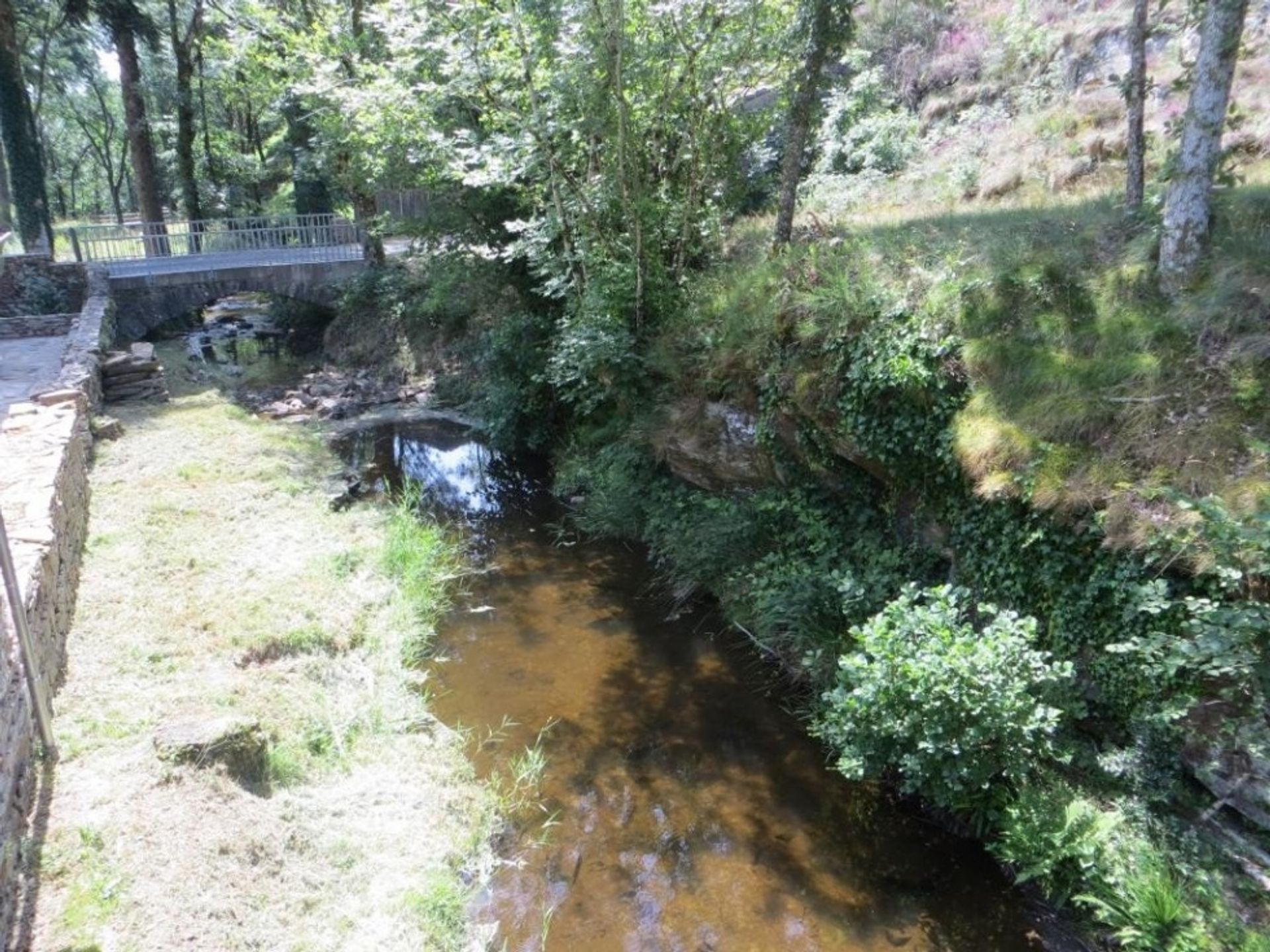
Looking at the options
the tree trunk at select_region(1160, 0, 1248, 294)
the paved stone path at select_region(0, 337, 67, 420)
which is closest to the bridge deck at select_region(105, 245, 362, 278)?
the paved stone path at select_region(0, 337, 67, 420)

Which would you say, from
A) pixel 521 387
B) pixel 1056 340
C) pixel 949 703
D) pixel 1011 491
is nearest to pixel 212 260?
pixel 521 387

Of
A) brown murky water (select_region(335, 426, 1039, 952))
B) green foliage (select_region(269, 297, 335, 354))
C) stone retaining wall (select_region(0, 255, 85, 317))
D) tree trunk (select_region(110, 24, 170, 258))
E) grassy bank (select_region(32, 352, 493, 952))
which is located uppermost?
tree trunk (select_region(110, 24, 170, 258))

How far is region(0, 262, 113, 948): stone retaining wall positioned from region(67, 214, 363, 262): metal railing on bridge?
6858 millimetres

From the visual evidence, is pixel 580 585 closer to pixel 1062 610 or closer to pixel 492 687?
pixel 492 687

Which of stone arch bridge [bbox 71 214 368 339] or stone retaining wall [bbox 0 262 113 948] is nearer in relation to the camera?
stone retaining wall [bbox 0 262 113 948]

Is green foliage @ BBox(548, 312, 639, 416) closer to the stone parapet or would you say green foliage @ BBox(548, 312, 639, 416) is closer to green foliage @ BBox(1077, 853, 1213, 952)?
the stone parapet

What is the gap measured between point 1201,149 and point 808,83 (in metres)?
3.70

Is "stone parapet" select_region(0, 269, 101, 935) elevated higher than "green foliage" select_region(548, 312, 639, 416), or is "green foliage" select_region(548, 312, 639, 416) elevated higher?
"green foliage" select_region(548, 312, 639, 416)

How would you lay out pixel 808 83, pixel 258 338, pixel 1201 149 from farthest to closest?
pixel 258 338
pixel 808 83
pixel 1201 149

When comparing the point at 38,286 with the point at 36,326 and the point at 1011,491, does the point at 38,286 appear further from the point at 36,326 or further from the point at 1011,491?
the point at 1011,491

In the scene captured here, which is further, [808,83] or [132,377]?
[132,377]

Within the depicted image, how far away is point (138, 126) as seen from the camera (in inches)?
725

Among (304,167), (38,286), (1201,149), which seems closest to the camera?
(1201,149)

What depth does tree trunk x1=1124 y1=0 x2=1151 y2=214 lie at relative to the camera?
7109 millimetres
